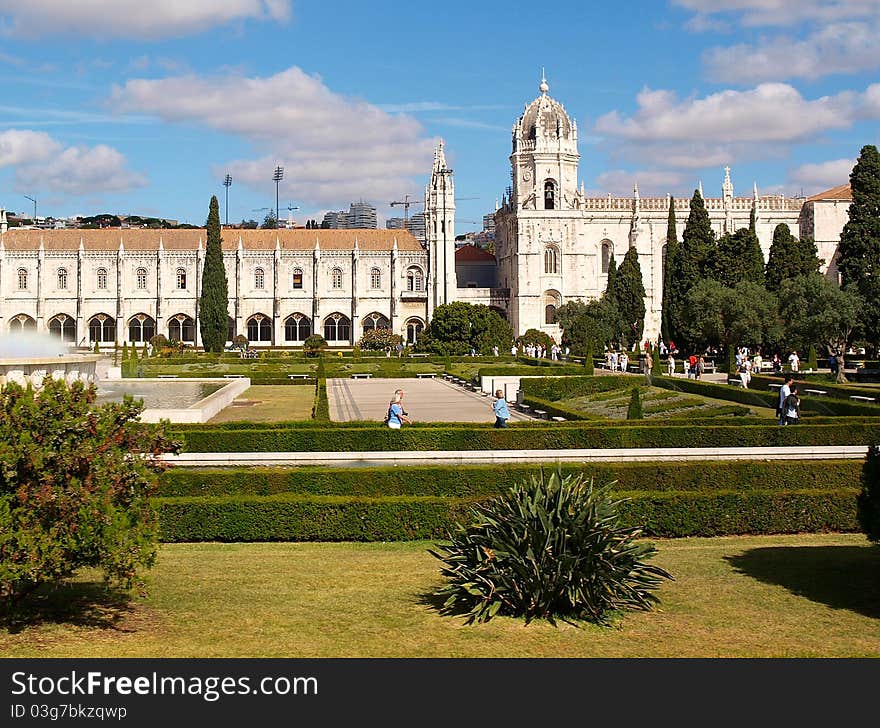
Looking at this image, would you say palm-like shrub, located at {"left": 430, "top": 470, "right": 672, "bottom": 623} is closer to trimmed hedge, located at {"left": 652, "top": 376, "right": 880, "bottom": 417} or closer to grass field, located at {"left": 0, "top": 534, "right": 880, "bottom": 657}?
grass field, located at {"left": 0, "top": 534, "right": 880, "bottom": 657}

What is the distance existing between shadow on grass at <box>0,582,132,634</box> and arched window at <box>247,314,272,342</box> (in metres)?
67.0

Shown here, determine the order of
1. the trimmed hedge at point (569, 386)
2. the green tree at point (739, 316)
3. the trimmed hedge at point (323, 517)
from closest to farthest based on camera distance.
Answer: the trimmed hedge at point (323, 517) → the trimmed hedge at point (569, 386) → the green tree at point (739, 316)

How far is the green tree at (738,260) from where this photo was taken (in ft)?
181

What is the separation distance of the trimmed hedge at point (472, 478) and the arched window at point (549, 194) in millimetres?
62385

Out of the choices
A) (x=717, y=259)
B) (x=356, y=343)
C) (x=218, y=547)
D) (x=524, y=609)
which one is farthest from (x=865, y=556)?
(x=356, y=343)

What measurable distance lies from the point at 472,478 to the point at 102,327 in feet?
219

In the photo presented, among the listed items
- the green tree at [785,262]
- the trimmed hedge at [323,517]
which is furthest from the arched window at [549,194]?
the trimmed hedge at [323,517]

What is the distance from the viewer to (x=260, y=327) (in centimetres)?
7650

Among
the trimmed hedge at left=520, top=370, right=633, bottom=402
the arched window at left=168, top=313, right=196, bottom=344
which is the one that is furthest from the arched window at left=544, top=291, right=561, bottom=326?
the trimmed hedge at left=520, top=370, right=633, bottom=402

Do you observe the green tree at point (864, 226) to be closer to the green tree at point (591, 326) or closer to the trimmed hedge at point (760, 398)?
the trimmed hedge at point (760, 398)

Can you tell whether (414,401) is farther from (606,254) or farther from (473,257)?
(473,257)

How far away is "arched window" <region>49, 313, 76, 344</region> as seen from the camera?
7542 centimetres
